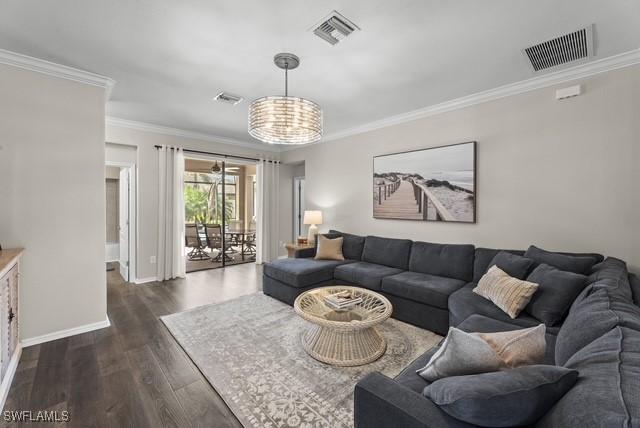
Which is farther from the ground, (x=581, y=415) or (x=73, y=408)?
(x=581, y=415)

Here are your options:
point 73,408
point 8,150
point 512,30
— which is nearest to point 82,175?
point 8,150

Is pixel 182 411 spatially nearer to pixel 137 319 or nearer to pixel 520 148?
pixel 137 319

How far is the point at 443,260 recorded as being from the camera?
341 cm

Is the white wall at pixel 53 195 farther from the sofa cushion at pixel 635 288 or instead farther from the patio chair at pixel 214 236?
the sofa cushion at pixel 635 288

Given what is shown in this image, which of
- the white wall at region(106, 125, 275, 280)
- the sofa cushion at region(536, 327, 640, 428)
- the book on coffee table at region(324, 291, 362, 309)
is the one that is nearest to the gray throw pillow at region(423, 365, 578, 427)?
the sofa cushion at region(536, 327, 640, 428)

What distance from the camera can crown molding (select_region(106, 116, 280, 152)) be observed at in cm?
446

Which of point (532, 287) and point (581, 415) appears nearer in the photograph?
point (581, 415)

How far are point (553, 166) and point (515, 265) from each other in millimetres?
1289

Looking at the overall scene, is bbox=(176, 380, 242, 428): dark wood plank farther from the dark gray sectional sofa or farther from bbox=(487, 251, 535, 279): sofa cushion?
bbox=(487, 251, 535, 279): sofa cushion

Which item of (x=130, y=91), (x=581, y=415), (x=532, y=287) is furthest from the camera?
(x=130, y=91)

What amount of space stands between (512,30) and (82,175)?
13.8 feet

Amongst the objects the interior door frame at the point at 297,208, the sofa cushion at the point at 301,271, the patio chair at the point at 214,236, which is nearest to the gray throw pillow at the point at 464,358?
the sofa cushion at the point at 301,271

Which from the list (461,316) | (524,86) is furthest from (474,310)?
(524,86)

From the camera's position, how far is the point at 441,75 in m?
2.95
